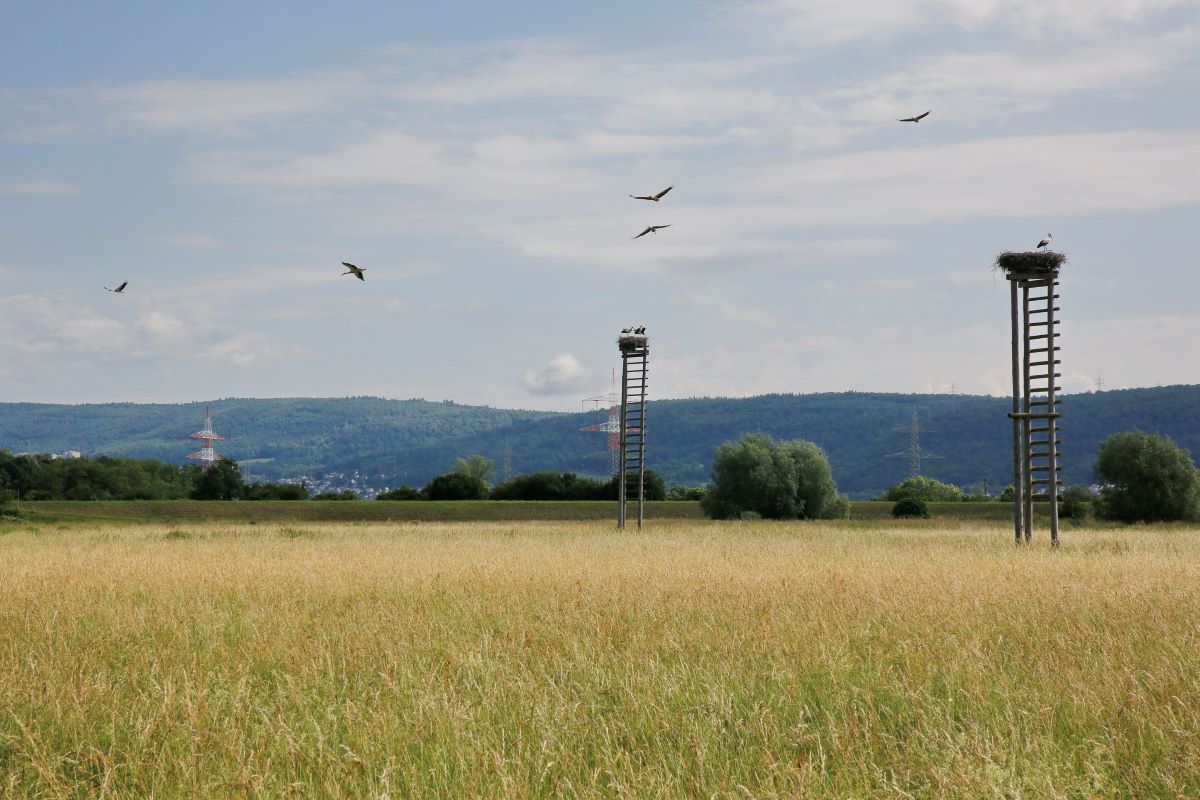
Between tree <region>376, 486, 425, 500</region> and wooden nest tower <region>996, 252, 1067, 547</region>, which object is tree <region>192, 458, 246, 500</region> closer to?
tree <region>376, 486, 425, 500</region>

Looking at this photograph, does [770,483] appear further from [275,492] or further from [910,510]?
[275,492]

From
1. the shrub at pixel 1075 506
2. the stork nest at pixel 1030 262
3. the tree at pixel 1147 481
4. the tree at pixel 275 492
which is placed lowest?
the tree at pixel 275 492

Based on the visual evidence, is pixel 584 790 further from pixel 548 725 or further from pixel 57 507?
pixel 57 507

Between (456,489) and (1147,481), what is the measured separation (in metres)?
57.9

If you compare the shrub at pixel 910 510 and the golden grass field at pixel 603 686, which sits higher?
the golden grass field at pixel 603 686

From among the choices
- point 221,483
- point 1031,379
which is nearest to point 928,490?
point 221,483

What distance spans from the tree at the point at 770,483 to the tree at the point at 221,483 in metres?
50.7

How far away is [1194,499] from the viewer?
47.0 meters

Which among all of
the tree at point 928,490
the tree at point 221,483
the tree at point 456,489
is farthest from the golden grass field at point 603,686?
the tree at point 928,490

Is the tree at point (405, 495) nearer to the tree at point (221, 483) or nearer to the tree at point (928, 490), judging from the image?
the tree at point (221, 483)

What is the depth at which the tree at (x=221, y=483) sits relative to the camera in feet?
304

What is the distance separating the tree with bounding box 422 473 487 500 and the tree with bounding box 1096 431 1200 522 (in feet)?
178

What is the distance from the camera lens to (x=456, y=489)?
304 feet

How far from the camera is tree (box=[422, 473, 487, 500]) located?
92.0m
